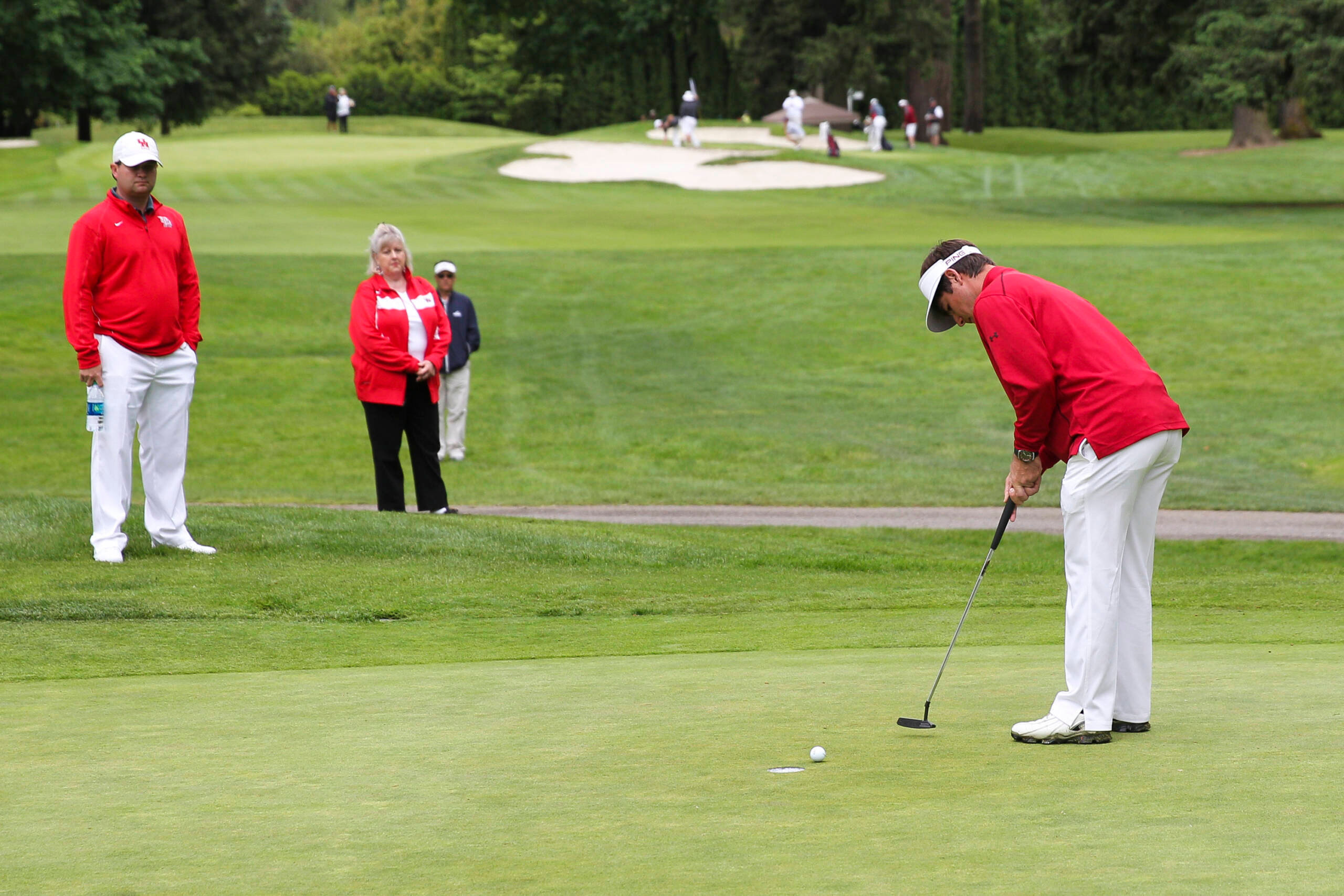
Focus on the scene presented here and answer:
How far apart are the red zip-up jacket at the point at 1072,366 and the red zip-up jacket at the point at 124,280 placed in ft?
20.3

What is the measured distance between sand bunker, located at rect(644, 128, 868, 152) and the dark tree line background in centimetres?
738

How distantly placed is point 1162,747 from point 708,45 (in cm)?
7608

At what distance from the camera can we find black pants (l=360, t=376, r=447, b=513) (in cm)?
1217

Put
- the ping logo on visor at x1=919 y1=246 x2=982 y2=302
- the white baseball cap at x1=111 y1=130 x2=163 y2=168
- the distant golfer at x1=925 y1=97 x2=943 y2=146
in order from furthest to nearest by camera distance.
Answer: the distant golfer at x1=925 y1=97 x2=943 y2=146 < the white baseball cap at x1=111 y1=130 x2=163 y2=168 < the ping logo on visor at x1=919 y1=246 x2=982 y2=302

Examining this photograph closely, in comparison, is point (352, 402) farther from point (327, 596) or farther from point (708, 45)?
point (708, 45)

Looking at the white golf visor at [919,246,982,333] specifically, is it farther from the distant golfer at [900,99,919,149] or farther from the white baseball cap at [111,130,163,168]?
the distant golfer at [900,99,919,149]

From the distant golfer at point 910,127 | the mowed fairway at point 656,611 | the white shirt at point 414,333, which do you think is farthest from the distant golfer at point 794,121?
the white shirt at point 414,333

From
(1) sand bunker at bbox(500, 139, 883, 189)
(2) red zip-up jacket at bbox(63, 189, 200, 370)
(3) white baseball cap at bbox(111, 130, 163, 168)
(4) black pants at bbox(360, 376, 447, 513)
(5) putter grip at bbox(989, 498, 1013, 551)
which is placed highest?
(1) sand bunker at bbox(500, 139, 883, 189)

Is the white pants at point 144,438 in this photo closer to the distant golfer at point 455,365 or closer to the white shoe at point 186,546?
the white shoe at point 186,546

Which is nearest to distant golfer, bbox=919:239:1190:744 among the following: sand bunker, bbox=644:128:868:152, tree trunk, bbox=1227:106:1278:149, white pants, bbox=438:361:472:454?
white pants, bbox=438:361:472:454

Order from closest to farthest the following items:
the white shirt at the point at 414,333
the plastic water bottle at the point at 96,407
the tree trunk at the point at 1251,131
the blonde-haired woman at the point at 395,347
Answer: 1. the plastic water bottle at the point at 96,407
2. the blonde-haired woman at the point at 395,347
3. the white shirt at the point at 414,333
4. the tree trunk at the point at 1251,131

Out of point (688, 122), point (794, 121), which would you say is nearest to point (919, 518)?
point (688, 122)

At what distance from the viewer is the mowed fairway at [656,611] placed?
405cm

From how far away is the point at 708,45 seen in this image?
78.1 metres
